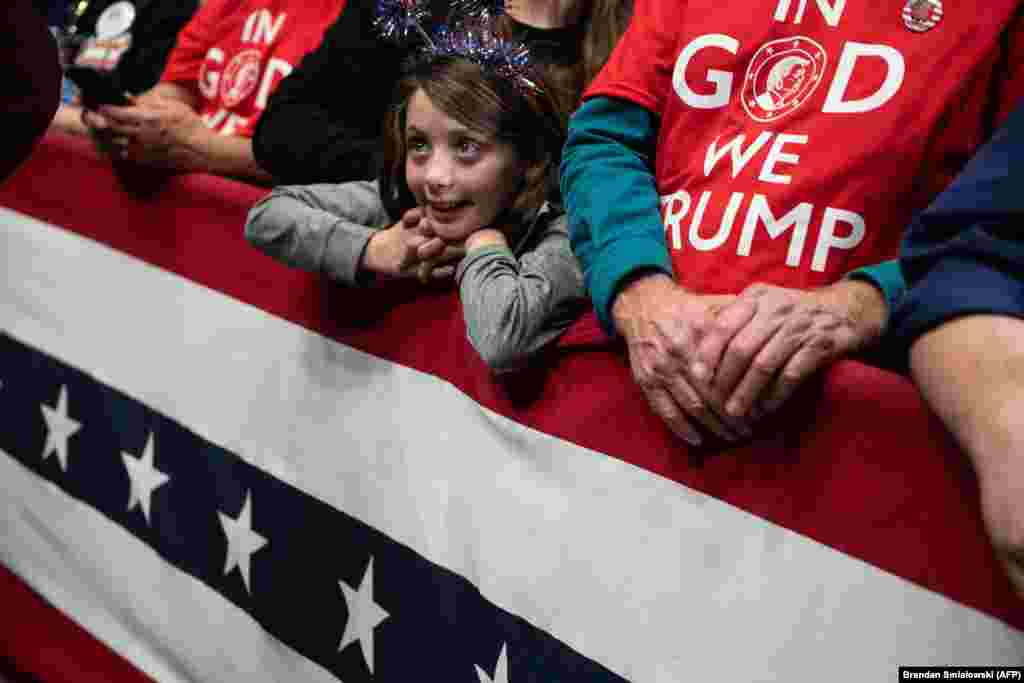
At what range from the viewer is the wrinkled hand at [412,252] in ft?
4.54

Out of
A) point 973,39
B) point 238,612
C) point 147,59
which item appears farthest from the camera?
point 147,59

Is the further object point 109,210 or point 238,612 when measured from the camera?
point 109,210

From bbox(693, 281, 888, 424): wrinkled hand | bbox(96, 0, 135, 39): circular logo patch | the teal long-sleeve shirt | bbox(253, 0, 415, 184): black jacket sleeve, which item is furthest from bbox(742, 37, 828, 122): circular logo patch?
bbox(96, 0, 135, 39): circular logo patch

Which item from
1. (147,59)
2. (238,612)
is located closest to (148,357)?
(238,612)

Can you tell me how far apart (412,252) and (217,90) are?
101 cm

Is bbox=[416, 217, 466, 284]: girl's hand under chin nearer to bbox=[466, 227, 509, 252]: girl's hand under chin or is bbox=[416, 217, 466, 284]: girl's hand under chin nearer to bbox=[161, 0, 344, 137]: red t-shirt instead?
bbox=[466, 227, 509, 252]: girl's hand under chin

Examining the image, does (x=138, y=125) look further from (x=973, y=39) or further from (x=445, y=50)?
(x=973, y=39)

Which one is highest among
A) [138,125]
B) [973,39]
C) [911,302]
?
[973,39]

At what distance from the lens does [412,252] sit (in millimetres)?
1384

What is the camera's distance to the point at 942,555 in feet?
3.01

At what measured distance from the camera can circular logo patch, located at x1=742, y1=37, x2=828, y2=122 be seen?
1.16m

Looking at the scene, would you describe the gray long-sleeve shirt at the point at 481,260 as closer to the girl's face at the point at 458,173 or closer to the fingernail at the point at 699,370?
the girl's face at the point at 458,173

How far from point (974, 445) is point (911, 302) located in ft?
0.46

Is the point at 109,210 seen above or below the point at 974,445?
below
